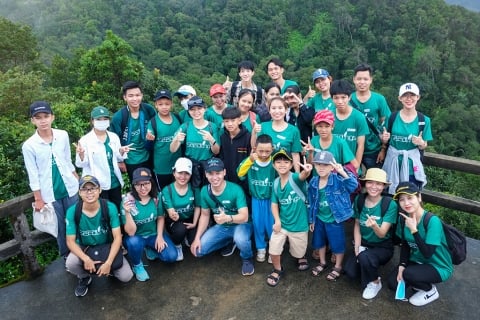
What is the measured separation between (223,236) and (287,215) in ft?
2.94

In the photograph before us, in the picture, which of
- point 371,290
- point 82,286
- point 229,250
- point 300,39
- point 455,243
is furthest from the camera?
point 300,39

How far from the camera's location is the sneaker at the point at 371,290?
13.5ft

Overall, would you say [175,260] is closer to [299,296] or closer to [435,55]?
[299,296]

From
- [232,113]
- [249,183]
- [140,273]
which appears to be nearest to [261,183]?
[249,183]

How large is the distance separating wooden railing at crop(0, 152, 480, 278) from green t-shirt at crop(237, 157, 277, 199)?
2.34 m

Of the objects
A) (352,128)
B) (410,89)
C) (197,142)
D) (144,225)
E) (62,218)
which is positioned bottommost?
(144,225)

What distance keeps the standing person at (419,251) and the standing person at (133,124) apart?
3214 mm

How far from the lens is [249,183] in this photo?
4.79 metres

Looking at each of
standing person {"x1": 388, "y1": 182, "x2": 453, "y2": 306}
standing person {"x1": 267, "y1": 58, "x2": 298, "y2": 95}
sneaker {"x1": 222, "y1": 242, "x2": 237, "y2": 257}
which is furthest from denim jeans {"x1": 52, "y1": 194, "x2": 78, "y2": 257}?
standing person {"x1": 388, "y1": 182, "x2": 453, "y2": 306}

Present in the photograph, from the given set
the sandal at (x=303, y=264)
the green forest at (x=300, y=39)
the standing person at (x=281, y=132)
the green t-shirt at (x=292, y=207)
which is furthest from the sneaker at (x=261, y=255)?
the green forest at (x=300, y=39)

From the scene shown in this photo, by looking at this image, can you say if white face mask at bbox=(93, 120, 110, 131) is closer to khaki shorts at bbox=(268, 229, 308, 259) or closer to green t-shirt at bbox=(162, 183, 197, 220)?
green t-shirt at bbox=(162, 183, 197, 220)

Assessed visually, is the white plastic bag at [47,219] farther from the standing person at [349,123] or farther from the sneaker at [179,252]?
the standing person at [349,123]

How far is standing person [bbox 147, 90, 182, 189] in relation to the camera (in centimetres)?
507

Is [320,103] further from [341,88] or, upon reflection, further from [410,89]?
[410,89]
